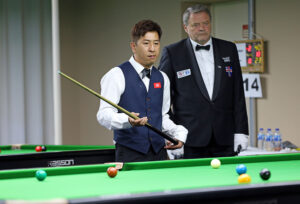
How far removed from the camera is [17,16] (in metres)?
5.73

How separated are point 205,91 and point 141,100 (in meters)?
0.52

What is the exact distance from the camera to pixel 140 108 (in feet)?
9.87

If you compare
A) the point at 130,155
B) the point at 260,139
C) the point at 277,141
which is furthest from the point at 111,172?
the point at 260,139

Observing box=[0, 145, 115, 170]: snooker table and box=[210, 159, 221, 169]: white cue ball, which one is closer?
box=[210, 159, 221, 169]: white cue ball

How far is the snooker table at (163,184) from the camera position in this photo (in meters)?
1.73

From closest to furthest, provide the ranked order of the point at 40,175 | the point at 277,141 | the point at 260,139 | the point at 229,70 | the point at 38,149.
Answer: the point at 40,175 → the point at 229,70 → the point at 38,149 → the point at 277,141 → the point at 260,139

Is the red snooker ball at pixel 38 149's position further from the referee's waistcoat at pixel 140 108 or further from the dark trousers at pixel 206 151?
the dark trousers at pixel 206 151

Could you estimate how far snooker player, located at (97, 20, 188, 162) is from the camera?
2.94m

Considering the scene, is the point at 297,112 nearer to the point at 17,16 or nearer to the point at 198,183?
the point at 17,16

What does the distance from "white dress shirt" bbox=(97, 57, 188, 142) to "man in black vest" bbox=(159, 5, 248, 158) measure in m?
0.21

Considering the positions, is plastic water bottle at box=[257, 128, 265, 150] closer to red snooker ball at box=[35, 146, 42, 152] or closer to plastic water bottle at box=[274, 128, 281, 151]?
plastic water bottle at box=[274, 128, 281, 151]

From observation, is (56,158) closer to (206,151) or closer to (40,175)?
(206,151)

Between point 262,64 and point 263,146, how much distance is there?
2.80 feet

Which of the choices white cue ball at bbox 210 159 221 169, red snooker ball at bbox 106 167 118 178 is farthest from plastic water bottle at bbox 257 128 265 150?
red snooker ball at bbox 106 167 118 178
